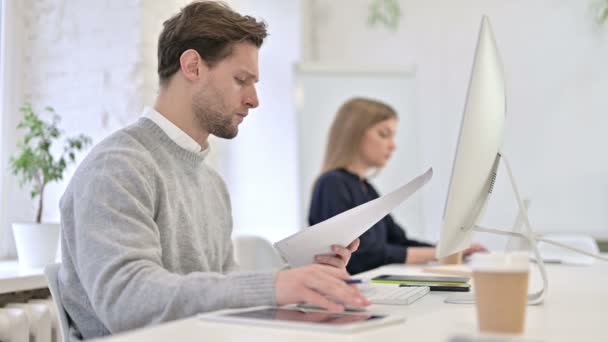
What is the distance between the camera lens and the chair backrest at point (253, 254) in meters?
2.44

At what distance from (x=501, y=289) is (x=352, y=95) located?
3.20 m

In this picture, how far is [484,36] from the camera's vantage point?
4.10ft

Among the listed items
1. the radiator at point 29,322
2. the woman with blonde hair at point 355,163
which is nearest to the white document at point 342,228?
the radiator at point 29,322

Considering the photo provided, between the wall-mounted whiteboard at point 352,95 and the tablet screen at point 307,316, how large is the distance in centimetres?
274

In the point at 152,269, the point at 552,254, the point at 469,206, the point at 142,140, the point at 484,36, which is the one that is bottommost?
the point at 552,254

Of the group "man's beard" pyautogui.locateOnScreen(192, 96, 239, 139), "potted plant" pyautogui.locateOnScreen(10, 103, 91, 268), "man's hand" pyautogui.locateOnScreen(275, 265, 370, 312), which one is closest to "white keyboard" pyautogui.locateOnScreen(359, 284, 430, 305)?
"man's hand" pyautogui.locateOnScreen(275, 265, 370, 312)

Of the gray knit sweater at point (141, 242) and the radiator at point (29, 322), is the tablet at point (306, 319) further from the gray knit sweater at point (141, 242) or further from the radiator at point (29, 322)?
the radiator at point (29, 322)

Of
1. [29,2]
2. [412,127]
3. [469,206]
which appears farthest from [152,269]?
[412,127]

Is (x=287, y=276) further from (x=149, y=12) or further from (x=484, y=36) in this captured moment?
(x=149, y=12)

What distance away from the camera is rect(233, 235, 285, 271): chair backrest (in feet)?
8.01

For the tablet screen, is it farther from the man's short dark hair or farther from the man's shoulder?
the man's short dark hair

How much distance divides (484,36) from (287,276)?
583 millimetres

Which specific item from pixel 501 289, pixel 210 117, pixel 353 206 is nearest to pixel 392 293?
pixel 501 289

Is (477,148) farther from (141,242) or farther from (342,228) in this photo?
(141,242)
